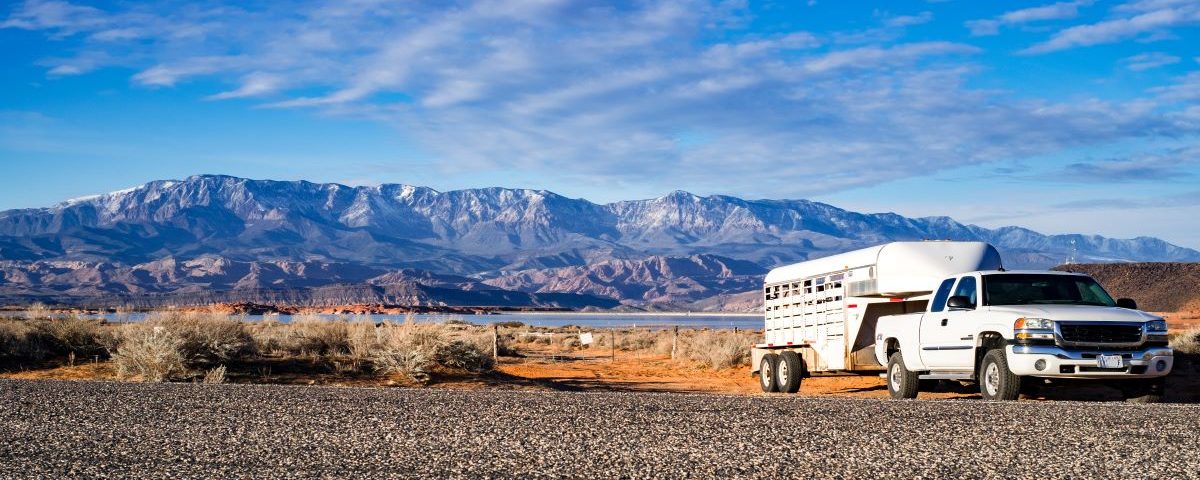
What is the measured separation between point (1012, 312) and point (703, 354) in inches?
831

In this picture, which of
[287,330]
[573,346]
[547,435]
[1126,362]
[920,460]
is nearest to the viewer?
[920,460]

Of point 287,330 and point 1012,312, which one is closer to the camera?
point 1012,312

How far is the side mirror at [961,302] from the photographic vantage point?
16109mm

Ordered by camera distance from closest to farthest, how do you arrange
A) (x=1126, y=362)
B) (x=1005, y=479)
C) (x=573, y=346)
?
(x=1005, y=479) → (x=1126, y=362) → (x=573, y=346)

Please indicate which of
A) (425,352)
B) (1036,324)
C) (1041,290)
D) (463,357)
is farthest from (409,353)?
(1036,324)

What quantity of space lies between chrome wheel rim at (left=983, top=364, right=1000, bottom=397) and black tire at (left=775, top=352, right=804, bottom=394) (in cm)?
515

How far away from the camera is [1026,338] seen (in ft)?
49.6

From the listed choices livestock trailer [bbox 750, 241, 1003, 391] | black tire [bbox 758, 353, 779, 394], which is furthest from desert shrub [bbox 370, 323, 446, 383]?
livestock trailer [bbox 750, 241, 1003, 391]

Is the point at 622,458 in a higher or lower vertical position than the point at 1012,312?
lower

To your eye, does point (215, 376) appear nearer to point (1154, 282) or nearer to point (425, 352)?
point (425, 352)

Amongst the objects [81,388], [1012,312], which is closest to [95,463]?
[81,388]

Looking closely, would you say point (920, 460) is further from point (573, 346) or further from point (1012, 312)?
point (573, 346)

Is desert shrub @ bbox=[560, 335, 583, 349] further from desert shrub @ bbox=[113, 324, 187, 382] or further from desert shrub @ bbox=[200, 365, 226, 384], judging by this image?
desert shrub @ bbox=[200, 365, 226, 384]

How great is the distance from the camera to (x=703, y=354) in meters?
36.2
